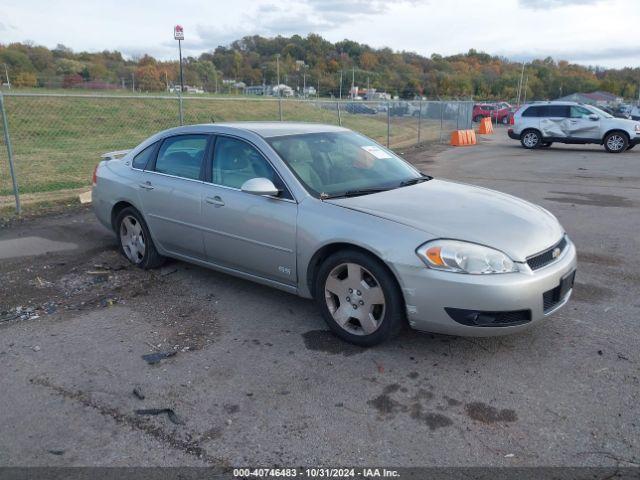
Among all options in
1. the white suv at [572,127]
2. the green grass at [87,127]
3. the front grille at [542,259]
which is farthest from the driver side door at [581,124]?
the front grille at [542,259]

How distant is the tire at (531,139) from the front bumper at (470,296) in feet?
59.8

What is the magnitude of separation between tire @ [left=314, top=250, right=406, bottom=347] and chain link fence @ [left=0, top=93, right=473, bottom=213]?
25.5ft

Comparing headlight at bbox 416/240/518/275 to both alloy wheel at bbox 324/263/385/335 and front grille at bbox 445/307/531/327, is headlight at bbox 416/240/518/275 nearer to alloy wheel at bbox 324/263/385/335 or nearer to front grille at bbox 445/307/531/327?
front grille at bbox 445/307/531/327

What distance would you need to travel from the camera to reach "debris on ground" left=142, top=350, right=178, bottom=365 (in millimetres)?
3768

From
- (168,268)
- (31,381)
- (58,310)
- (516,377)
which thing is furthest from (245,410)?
(168,268)

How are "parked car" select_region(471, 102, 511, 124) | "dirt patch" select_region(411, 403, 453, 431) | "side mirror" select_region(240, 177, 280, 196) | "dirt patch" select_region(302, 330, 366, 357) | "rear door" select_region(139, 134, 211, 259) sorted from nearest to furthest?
1. "dirt patch" select_region(411, 403, 453, 431)
2. "dirt patch" select_region(302, 330, 366, 357)
3. "side mirror" select_region(240, 177, 280, 196)
4. "rear door" select_region(139, 134, 211, 259)
5. "parked car" select_region(471, 102, 511, 124)

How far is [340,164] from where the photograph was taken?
4.73 m

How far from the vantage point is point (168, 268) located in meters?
5.76

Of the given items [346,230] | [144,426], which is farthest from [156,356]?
[346,230]

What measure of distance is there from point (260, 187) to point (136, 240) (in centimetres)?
219

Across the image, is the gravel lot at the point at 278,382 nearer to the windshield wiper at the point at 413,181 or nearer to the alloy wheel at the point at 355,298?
the alloy wheel at the point at 355,298

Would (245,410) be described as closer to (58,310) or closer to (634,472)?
(634,472)

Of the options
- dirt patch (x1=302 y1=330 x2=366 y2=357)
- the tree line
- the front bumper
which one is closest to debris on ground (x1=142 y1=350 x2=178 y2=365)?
dirt patch (x1=302 y1=330 x2=366 y2=357)

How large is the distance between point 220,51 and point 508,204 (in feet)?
329
